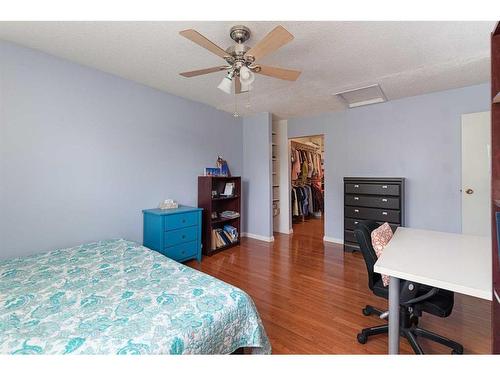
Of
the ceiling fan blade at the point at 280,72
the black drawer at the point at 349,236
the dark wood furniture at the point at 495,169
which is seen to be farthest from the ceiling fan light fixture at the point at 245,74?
the black drawer at the point at 349,236

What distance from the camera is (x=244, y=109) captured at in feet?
13.0

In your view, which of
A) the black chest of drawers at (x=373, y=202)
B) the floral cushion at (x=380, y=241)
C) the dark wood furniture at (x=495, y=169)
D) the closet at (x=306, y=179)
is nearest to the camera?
the dark wood furniture at (x=495, y=169)

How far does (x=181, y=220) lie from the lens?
9.70ft

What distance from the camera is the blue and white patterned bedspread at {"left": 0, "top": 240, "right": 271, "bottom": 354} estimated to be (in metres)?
0.97

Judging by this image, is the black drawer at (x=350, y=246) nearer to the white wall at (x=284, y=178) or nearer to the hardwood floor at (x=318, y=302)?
the hardwood floor at (x=318, y=302)

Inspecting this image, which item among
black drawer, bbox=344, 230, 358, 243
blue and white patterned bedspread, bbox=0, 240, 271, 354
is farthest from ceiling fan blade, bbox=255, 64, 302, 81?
black drawer, bbox=344, 230, 358, 243

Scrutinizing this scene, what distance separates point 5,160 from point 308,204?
543 centimetres

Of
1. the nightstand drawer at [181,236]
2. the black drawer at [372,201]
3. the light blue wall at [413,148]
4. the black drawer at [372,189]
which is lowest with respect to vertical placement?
the nightstand drawer at [181,236]

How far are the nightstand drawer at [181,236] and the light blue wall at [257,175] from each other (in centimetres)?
141

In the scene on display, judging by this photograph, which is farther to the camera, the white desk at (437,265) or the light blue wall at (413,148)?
the light blue wall at (413,148)

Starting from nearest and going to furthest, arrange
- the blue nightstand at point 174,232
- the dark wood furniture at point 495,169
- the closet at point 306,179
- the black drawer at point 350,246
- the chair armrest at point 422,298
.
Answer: the dark wood furniture at point 495,169
the chair armrest at point 422,298
the blue nightstand at point 174,232
the black drawer at point 350,246
the closet at point 306,179

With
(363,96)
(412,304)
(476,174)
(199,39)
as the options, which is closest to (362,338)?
(412,304)

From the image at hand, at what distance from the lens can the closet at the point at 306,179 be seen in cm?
552

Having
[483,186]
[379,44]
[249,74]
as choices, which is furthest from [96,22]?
[483,186]
